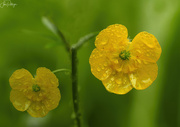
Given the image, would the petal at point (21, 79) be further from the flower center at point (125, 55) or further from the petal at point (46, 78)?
the flower center at point (125, 55)

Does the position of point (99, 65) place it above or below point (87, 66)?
above

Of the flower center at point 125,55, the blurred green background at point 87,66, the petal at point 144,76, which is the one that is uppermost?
the flower center at point 125,55

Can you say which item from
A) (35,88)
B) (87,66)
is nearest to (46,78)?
(35,88)

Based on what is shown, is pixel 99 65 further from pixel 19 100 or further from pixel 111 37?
pixel 19 100

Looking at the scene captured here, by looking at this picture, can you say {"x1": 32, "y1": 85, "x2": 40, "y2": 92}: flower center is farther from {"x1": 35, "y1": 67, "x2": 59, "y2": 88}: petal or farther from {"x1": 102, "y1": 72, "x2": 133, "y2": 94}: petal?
{"x1": 102, "y1": 72, "x2": 133, "y2": 94}: petal

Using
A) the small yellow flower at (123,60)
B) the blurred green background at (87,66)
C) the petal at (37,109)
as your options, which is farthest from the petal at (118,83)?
the blurred green background at (87,66)

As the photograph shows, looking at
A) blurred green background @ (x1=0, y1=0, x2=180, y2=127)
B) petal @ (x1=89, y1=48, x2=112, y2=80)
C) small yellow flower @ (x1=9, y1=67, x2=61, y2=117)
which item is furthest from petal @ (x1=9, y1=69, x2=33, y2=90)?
blurred green background @ (x1=0, y1=0, x2=180, y2=127)

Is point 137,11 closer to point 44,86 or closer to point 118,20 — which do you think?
point 118,20
